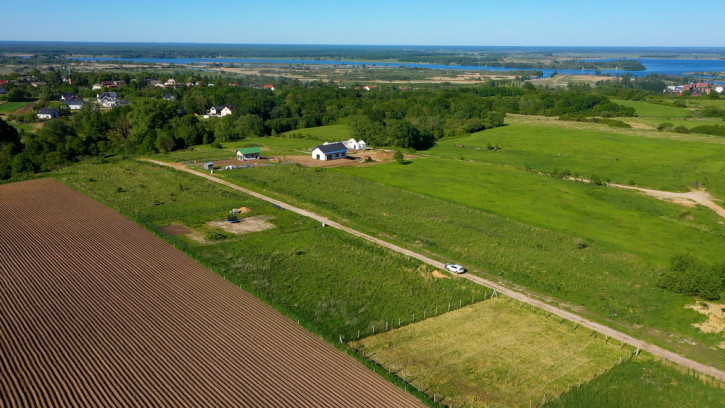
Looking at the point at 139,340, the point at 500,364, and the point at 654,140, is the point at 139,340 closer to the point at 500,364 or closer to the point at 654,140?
the point at 500,364

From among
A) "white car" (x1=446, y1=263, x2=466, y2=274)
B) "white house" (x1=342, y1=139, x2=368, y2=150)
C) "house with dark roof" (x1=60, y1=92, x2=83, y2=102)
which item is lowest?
"white house" (x1=342, y1=139, x2=368, y2=150)

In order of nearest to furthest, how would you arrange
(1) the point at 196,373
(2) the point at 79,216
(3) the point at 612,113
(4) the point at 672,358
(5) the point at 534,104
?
(1) the point at 196,373, (4) the point at 672,358, (2) the point at 79,216, (3) the point at 612,113, (5) the point at 534,104

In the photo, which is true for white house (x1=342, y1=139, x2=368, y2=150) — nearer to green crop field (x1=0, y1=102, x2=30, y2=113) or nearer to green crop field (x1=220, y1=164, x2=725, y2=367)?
green crop field (x1=220, y1=164, x2=725, y2=367)

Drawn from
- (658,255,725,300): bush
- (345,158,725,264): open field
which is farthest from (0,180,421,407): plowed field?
(345,158,725,264): open field

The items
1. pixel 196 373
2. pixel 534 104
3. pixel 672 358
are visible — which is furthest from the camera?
pixel 534 104

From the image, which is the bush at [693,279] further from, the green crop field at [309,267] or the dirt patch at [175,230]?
the dirt patch at [175,230]

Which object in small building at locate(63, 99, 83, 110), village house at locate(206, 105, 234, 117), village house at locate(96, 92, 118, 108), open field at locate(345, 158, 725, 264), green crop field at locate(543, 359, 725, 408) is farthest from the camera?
village house at locate(96, 92, 118, 108)

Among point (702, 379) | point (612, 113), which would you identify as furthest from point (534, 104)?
point (702, 379)
